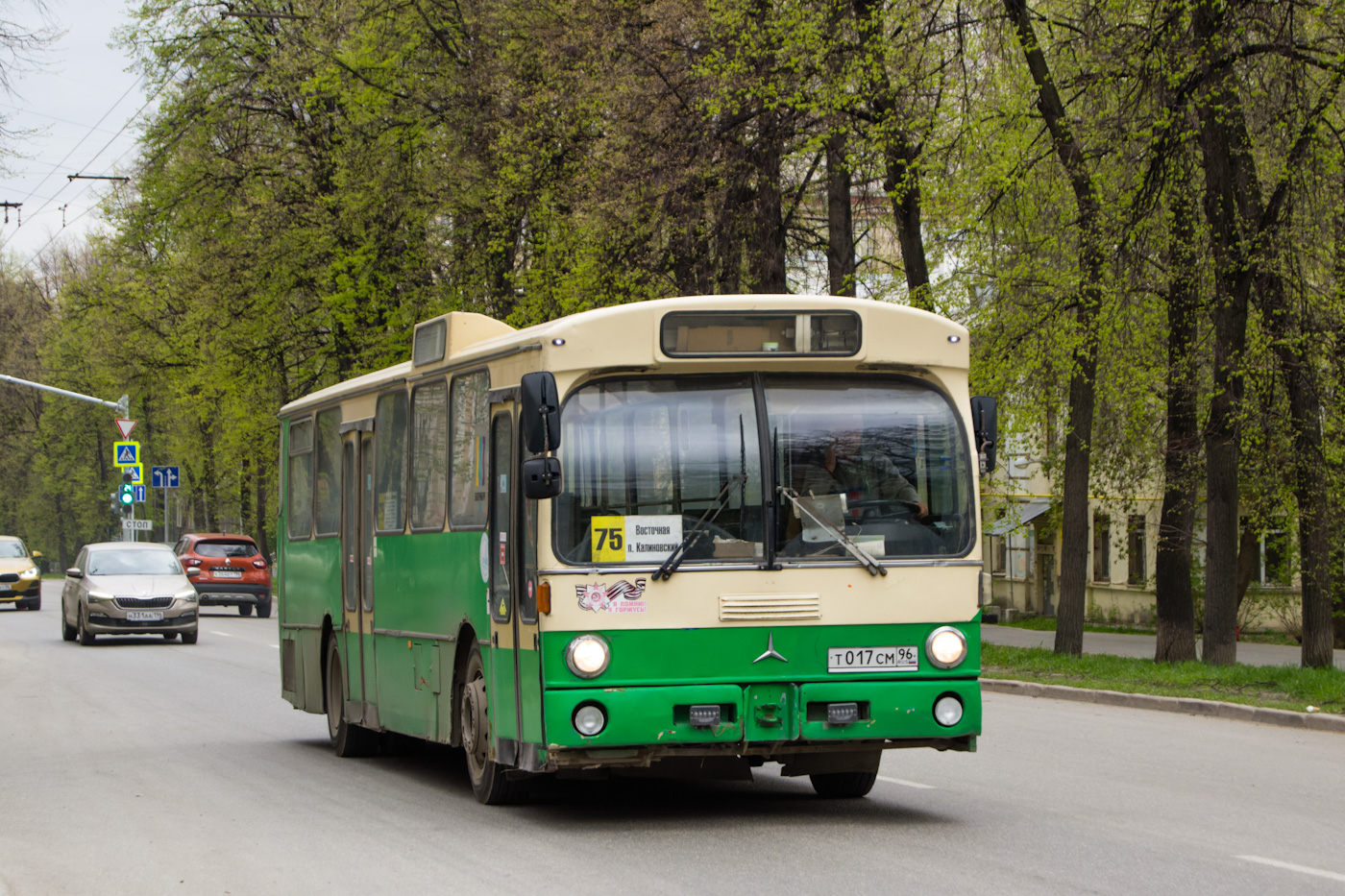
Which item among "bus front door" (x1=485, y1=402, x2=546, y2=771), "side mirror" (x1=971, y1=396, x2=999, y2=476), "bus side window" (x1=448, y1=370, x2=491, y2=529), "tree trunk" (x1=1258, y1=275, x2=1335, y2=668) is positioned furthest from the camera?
"tree trunk" (x1=1258, y1=275, x2=1335, y2=668)

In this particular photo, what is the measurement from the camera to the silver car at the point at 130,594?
30.0 metres

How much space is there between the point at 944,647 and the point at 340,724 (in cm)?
→ 623

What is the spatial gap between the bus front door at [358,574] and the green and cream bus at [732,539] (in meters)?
3.00

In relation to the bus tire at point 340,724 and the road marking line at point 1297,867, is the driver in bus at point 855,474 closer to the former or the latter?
the road marking line at point 1297,867

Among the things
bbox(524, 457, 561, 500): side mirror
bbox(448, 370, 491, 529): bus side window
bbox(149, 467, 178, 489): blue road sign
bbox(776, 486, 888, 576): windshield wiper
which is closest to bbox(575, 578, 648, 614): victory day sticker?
bbox(524, 457, 561, 500): side mirror

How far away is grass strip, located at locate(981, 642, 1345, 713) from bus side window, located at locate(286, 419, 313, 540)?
8869 mm

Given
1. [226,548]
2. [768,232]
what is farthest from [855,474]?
[226,548]

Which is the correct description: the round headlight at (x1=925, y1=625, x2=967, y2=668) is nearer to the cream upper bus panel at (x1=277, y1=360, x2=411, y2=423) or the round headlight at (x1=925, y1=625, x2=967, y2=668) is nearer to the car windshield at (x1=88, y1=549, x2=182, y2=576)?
the cream upper bus panel at (x1=277, y1=360, x2=411, y2=423)

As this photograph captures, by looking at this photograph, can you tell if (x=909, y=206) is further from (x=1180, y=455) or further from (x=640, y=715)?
(x=640, y=715)

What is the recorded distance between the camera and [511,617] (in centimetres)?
969

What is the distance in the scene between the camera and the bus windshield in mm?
9219

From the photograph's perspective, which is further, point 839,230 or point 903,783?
point 839,230

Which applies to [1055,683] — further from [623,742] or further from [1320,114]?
[623,742]

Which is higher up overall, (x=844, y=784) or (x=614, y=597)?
(x=614, y=597)
